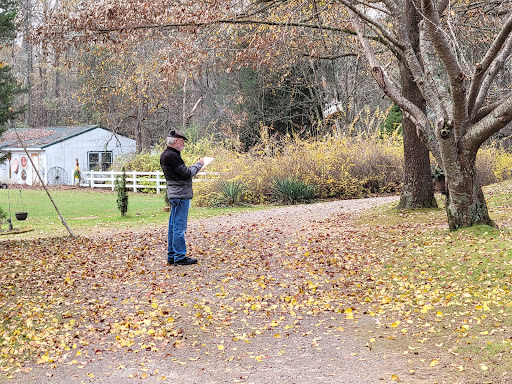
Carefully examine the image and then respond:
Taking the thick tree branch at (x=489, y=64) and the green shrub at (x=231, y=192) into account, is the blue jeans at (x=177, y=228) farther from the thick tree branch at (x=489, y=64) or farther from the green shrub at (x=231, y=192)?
the green shrub at (x=231, y=192)

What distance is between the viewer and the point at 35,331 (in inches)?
249

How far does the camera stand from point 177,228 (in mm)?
8773

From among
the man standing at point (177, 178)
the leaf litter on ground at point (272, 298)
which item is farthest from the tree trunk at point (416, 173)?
the man standing at point (177, 178)

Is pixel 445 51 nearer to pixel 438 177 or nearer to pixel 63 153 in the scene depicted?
pixel 438 177

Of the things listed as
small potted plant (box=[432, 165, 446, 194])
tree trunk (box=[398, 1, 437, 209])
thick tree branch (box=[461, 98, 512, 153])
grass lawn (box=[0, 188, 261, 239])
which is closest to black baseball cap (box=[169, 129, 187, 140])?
thick tree branch (box=[461, 98, 512, 153])

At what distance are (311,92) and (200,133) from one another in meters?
9.16

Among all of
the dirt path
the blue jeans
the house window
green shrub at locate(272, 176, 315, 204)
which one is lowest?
the dirt path

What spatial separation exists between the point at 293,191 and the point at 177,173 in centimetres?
1051

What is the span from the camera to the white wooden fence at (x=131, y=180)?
97.3 feet

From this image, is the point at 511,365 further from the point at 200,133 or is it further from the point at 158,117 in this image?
the point at 158,117

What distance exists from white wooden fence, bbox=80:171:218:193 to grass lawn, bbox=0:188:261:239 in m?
0.84

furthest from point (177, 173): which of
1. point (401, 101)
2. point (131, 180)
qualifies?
point (131, 180)

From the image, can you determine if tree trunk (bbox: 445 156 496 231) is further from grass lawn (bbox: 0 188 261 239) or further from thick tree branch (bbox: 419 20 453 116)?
grass lawn (bbox: 0 188 261 239)

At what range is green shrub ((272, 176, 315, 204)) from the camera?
61.9ft
